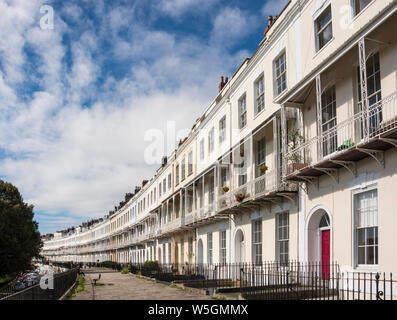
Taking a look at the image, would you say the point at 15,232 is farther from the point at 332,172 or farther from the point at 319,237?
the point at 332,172

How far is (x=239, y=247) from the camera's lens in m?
20.7

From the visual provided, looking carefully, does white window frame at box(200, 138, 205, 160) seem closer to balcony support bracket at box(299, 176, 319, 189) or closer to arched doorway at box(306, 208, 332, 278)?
balcony support bracket at box(299, 176, 319, 189)

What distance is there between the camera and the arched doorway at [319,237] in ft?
Result: 43.0

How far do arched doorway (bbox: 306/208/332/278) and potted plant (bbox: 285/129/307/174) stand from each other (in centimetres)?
140

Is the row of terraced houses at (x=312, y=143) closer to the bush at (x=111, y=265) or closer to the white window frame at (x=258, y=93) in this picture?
the white window frame at (x=258, y=93)

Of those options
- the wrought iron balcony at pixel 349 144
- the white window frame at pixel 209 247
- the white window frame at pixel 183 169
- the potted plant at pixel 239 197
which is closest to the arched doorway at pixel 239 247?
the potted plant at pixel 239 197

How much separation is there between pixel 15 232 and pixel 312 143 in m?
30.8

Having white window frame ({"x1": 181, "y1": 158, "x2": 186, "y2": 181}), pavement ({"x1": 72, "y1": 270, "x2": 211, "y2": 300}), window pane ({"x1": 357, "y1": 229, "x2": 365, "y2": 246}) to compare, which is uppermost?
white window frame ({"x1": 181, "y1": 158, "x2": 186, "y2": 181})

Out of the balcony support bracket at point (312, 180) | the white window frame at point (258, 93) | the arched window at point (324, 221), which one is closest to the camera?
the arched window at point (324, 221)

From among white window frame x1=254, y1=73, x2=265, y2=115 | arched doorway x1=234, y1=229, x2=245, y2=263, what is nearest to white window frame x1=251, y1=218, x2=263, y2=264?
arched doorway x1=234, y1=229, x2=245, y2=263

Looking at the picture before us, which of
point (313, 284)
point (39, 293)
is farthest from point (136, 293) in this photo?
point (313, 284)

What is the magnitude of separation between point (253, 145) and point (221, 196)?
3.37 meters

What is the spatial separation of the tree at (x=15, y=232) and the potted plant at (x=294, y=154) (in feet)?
89.2

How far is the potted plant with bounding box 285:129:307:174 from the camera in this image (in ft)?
44.1
